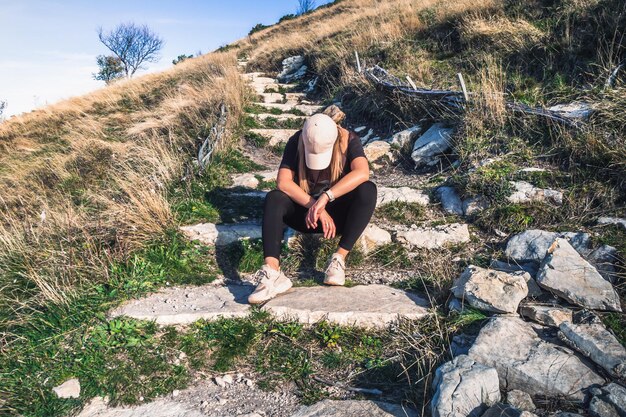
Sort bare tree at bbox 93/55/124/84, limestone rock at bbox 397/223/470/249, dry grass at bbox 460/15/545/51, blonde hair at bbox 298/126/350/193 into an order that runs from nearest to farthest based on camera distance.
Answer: blonde hair at bbox 298/126/350/193
limestone rock at bbox 397/223/470/249
dry grass at bbox 460/15/545/51
bare tree at bbox 93/55/124/84

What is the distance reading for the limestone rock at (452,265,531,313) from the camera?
281 cm

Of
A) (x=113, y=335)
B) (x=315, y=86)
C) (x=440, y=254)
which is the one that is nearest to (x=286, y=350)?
(x=113, y=335)

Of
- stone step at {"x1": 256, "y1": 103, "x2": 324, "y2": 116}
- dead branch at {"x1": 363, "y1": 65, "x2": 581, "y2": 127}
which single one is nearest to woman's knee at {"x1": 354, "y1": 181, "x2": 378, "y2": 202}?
dead branch at {"x1": 363, "y1": 65, "x2": 581, "y2": 127}

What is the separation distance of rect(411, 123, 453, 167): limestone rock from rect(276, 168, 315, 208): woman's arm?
258cm

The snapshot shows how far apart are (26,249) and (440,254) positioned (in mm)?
3558

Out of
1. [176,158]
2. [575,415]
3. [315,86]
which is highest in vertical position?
[315,86]

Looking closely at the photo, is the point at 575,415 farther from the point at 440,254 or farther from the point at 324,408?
the point at 440,254

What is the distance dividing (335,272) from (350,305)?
14.5 inches

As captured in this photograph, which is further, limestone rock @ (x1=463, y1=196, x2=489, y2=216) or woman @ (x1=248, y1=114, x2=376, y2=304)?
limestone rock @ (x1=463, y1=196, x2=489, y2=216)

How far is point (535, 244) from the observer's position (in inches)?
139

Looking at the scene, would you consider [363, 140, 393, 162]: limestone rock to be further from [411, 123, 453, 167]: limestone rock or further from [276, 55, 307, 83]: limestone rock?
[276, 55, 307, 83]: limestone rock

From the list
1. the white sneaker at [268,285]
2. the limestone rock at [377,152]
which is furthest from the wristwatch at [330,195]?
the limestone rock at [377,152]

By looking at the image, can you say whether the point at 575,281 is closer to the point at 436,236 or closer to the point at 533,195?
the point at 436,236

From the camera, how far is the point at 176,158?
5.96 metres
